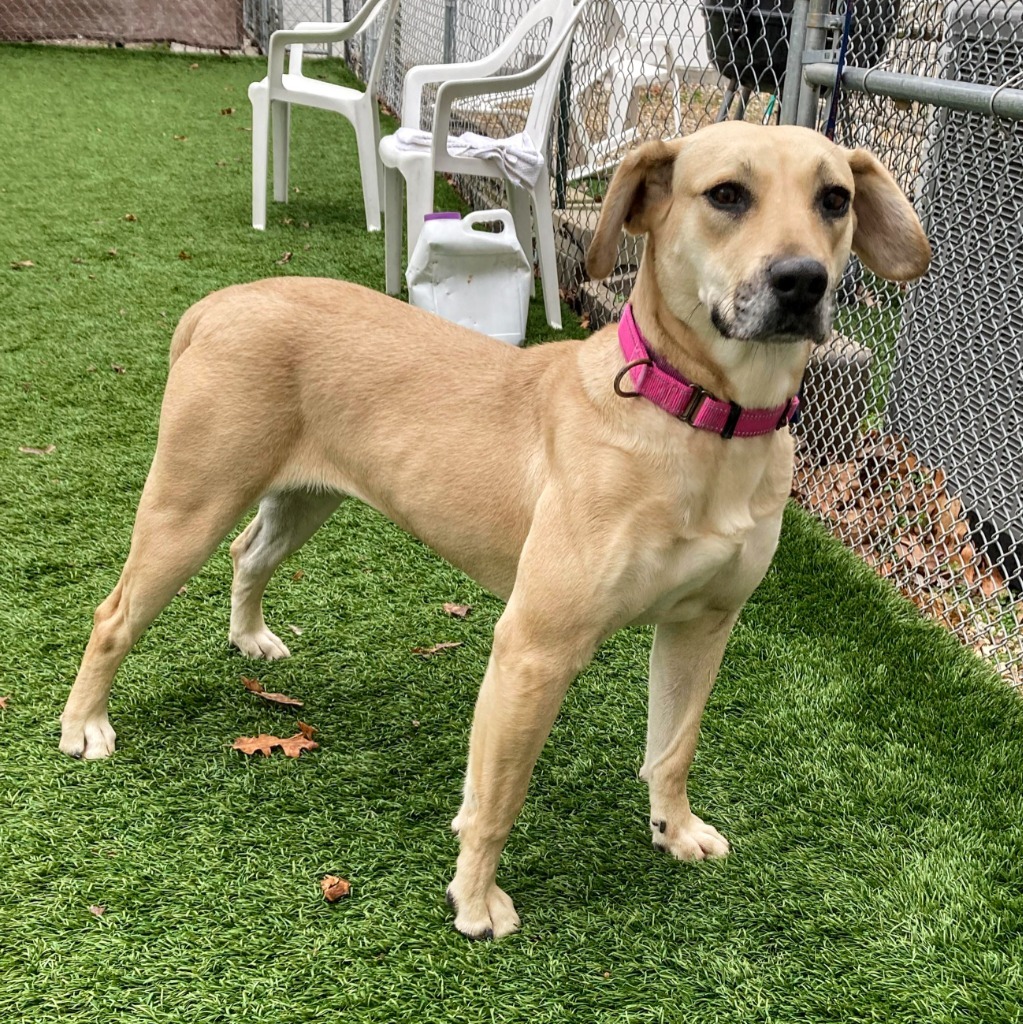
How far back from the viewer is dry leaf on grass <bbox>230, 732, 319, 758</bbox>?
2.81m

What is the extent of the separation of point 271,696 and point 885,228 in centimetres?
205

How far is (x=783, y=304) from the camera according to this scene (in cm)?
189

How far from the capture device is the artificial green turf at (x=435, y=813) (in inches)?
85.5

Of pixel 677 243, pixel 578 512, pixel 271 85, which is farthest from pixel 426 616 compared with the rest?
pixel 271 85

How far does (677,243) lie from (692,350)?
0.21 m

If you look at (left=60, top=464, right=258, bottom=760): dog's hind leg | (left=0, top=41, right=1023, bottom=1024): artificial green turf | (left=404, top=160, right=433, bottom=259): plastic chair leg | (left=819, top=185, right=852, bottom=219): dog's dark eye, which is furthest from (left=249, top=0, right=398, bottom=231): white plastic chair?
(left=819, top=185, right=852, bottom=219): dog's dark eye

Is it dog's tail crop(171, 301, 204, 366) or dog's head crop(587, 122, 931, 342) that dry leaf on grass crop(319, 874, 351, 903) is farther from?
dog's head crop(587, 122, 931, 342)

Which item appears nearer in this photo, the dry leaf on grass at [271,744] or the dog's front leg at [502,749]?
the dog's front leg at [502,749]

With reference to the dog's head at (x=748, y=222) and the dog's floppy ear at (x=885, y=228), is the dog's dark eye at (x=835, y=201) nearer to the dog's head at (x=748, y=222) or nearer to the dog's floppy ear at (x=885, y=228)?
the dog's head at (x=748, y=222)

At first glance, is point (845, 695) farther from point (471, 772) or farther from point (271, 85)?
point (271, 85)

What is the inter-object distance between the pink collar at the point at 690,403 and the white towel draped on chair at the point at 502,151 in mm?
3799

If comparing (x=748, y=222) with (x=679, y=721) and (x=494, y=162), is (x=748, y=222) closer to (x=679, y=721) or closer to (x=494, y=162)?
(x=679, y=721)

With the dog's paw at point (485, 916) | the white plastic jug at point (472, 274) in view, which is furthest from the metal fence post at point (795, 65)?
the dog's paw at point (485, 916)

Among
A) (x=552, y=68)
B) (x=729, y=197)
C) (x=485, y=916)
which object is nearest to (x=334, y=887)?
(x=485, y=916)
